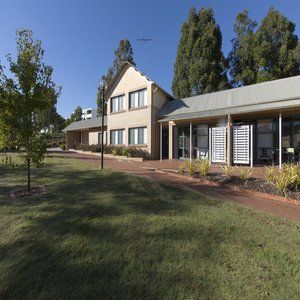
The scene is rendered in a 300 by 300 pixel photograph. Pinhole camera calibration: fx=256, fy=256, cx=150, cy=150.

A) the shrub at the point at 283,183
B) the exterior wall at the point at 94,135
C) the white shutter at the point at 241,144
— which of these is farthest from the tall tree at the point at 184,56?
the shrub at the point at 283,183

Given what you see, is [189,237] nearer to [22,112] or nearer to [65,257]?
[65,257]

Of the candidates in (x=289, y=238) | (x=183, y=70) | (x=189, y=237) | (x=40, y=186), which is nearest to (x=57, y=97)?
(x=40, y=186)

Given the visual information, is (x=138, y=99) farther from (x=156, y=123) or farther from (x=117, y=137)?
(x=117, y=137)

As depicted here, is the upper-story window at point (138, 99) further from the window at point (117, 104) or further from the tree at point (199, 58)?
the tree at point (199, 58)

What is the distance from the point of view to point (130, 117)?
22.2 m

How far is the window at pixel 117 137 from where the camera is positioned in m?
23.4

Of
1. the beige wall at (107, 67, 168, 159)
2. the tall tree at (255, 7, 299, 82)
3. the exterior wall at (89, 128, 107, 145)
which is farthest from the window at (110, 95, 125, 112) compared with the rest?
the tall tree at (255, 7, 299, 82)

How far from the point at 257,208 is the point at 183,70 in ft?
94.2

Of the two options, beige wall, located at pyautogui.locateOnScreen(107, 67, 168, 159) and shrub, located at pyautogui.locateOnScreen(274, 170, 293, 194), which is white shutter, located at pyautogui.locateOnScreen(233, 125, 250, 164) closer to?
beige wall, located at pyautogui.locateOnScreen(107, 67, 168, 159)

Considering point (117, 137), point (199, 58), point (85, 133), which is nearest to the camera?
point (117, 137)

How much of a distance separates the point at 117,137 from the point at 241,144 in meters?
12.4

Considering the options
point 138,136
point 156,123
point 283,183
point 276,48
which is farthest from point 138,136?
point 276,48

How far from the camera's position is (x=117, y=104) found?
2422cm

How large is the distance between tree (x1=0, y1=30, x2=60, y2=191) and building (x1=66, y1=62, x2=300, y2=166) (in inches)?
394
